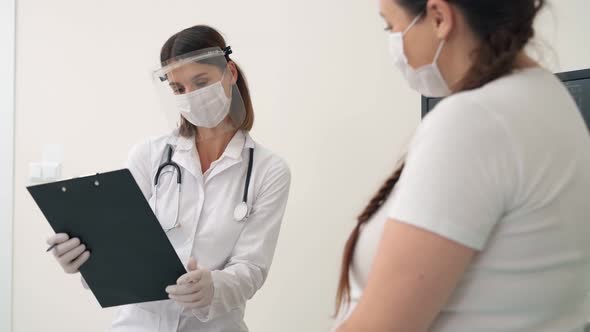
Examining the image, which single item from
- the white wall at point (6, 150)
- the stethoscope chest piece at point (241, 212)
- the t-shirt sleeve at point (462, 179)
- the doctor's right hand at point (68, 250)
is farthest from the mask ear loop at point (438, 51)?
the white wall at point (6, 150)

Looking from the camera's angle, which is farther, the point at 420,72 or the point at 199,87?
the point at 199,87

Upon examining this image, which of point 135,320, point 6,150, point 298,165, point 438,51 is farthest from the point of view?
point 6,150

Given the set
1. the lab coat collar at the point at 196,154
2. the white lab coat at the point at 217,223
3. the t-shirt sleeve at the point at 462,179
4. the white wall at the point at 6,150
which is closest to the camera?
the t-shirt sleeve at the point at 462,179

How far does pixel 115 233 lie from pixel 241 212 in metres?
0.33

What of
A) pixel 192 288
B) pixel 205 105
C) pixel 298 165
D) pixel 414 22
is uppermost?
pixel 414 22

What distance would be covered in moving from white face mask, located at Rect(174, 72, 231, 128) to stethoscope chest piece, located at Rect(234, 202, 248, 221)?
23 cm

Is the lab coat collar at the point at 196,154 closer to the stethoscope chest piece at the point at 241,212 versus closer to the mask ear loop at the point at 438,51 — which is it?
the stethoscope chest piece at the point at 241,212

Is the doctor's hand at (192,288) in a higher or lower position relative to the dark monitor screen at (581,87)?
lower

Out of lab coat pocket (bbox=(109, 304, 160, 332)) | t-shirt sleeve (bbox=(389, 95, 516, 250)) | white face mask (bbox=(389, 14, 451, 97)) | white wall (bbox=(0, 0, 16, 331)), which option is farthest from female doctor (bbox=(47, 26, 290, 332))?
white wall (bbox=(0, 0, 16, 331))

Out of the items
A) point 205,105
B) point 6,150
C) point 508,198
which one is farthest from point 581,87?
point 6,150

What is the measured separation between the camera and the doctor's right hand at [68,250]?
1.21m

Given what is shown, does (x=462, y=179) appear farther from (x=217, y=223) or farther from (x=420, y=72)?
(x=217, y=223)

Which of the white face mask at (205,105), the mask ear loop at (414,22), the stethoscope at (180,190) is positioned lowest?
the stethoscope at (180,190)

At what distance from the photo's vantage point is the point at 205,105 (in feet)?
4.64
